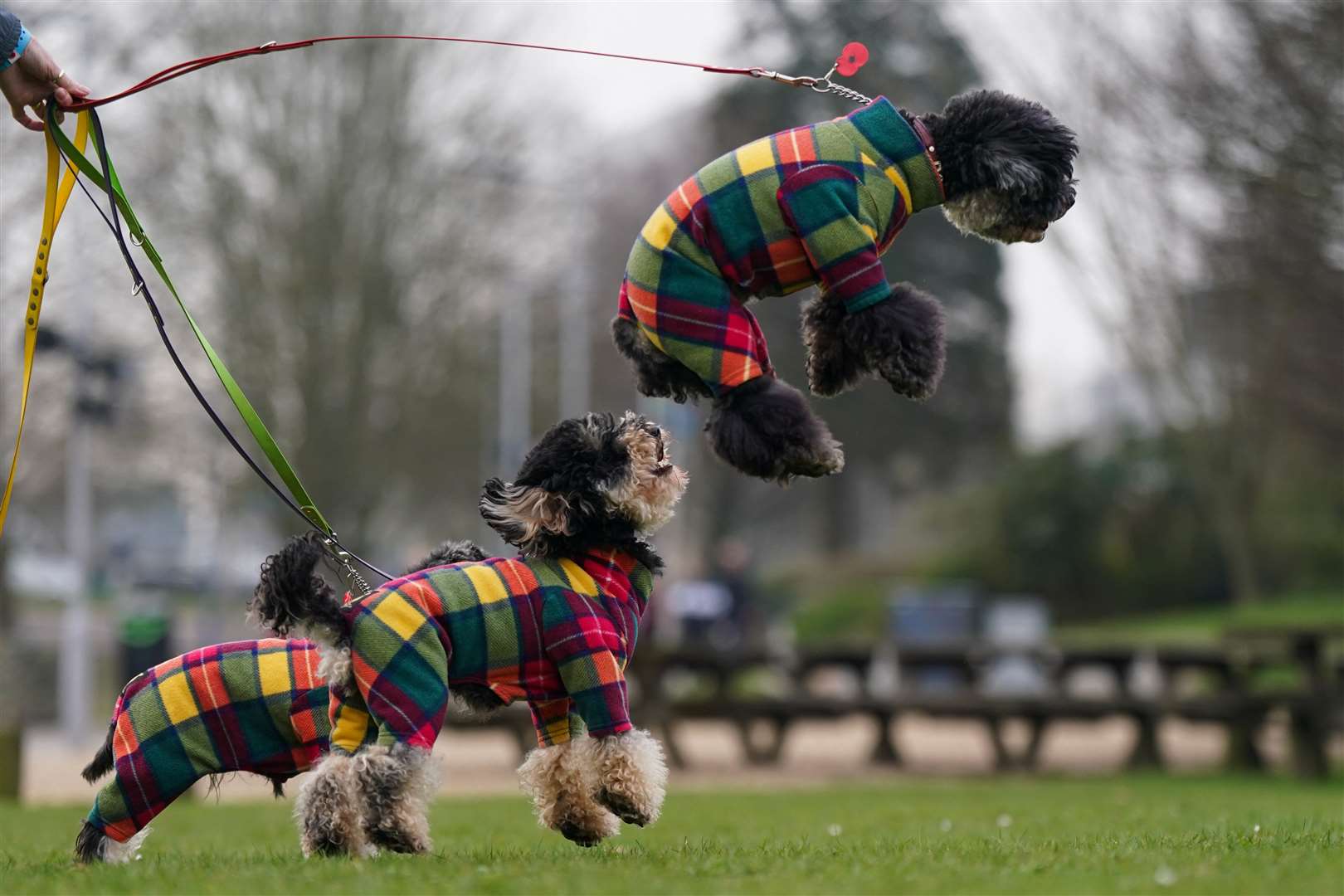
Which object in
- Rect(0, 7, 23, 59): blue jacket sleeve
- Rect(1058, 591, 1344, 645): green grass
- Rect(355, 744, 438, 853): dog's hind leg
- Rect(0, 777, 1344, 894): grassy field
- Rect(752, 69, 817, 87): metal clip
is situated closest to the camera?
Rect(0, 777, 1344, 894): grassy field

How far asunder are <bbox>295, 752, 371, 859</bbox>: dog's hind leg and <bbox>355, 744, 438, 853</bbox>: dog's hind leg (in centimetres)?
4

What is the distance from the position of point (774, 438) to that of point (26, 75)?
323cm

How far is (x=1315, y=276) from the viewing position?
16781 mm

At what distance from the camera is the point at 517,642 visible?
4816 mm

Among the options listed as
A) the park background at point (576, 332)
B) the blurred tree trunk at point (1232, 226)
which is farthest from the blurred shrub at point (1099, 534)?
the blurred tree trunk at point (1232, 226)

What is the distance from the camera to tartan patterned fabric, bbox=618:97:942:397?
452 centimetres

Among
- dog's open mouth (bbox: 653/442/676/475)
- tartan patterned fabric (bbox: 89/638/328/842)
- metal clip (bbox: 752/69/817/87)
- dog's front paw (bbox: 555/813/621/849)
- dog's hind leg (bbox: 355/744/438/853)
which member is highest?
metal clip (bbox: 752/69/817/87)

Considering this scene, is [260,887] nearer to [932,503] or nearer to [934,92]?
[934,92]

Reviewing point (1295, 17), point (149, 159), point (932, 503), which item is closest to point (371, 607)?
point (1295, 17)

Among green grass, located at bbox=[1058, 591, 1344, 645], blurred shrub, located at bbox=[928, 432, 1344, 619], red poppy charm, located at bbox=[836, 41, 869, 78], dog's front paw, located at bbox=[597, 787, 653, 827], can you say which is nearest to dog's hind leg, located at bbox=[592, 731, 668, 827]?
dog's front paw, located at bbox=[597, 787, 653, 827]

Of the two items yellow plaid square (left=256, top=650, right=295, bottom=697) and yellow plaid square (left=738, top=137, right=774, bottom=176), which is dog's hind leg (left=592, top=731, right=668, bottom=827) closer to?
yellow plaid square (left=256, top=650, right=295, bottom=697)

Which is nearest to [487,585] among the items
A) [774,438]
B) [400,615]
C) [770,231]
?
[400,615]

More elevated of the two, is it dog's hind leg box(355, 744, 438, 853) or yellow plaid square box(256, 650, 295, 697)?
yellow plaid square box(256, 650, 295, 697)

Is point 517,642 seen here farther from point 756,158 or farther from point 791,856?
point 756,158
